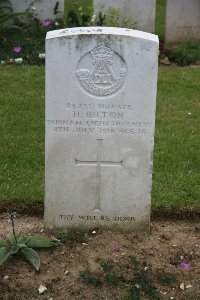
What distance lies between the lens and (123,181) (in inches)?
190

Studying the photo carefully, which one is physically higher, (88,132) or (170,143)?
(88,132)

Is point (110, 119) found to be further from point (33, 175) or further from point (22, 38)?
point (22, 38)

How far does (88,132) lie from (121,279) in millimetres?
1008

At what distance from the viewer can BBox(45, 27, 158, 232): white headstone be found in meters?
4.52

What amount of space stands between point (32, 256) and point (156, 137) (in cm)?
262

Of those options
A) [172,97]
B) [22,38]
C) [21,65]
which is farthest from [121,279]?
[22,38]

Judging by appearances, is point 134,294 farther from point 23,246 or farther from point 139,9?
point 139,9

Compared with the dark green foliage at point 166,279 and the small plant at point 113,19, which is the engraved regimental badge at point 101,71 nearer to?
the dark green foliage at point 166,279

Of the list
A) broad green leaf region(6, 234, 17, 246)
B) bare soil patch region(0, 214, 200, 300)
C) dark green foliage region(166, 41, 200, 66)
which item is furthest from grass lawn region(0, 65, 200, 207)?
broad green leaf region(6, 234, 17, 246)

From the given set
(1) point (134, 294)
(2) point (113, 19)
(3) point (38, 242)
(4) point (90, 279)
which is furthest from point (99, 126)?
(2) point (113, 19)

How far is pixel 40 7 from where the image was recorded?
10.5 metres

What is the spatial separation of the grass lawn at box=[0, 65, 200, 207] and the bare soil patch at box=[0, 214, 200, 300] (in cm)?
60

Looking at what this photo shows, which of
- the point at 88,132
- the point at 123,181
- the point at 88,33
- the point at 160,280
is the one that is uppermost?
the point at 88,33

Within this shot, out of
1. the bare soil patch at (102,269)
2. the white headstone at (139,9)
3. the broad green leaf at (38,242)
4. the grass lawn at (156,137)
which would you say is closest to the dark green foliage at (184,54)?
the grass lawn at (156,137)
